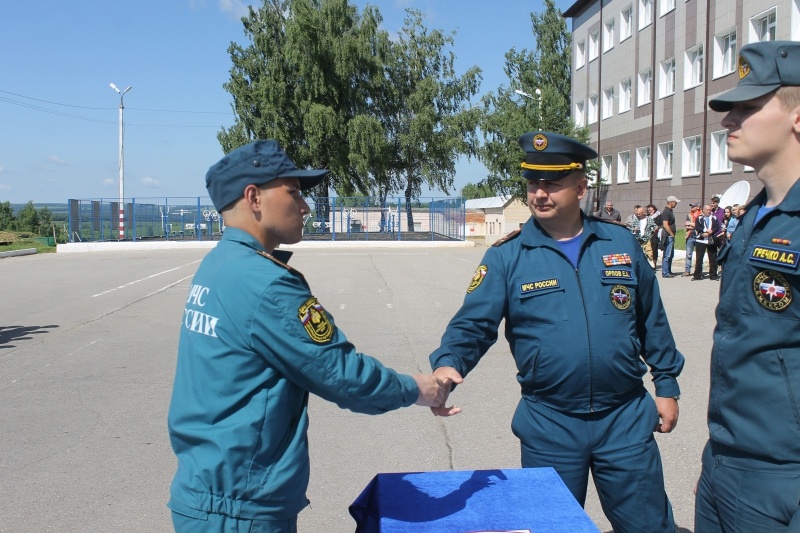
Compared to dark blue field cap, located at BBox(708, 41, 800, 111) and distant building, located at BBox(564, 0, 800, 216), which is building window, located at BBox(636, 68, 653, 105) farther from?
dark blue field cap, located at BBox(708, 41, 800, 111)

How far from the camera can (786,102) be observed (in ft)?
7.14

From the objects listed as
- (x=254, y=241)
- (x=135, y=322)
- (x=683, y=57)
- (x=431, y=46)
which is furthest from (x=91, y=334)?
(x=431, y=46)

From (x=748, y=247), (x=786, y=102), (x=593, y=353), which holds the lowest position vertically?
(x=593, y=353)

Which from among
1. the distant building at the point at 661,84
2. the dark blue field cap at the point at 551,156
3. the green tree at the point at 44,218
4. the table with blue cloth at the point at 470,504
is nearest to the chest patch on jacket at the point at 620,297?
the dark blue field cap at the point at 551,156

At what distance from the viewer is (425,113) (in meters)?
47.3

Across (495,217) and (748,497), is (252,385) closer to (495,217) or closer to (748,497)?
(748,497)

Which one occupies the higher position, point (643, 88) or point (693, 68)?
point (643, 88)

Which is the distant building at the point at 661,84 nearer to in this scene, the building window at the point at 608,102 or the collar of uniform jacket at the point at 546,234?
the building window at the point at 608,102

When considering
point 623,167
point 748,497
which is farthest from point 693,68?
point 748,497

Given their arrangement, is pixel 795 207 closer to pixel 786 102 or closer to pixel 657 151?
pixel 786 102

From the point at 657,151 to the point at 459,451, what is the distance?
30.4 meters

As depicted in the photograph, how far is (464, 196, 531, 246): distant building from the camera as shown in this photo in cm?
5762

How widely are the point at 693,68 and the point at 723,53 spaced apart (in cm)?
216

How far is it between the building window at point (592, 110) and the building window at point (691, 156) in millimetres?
10682
